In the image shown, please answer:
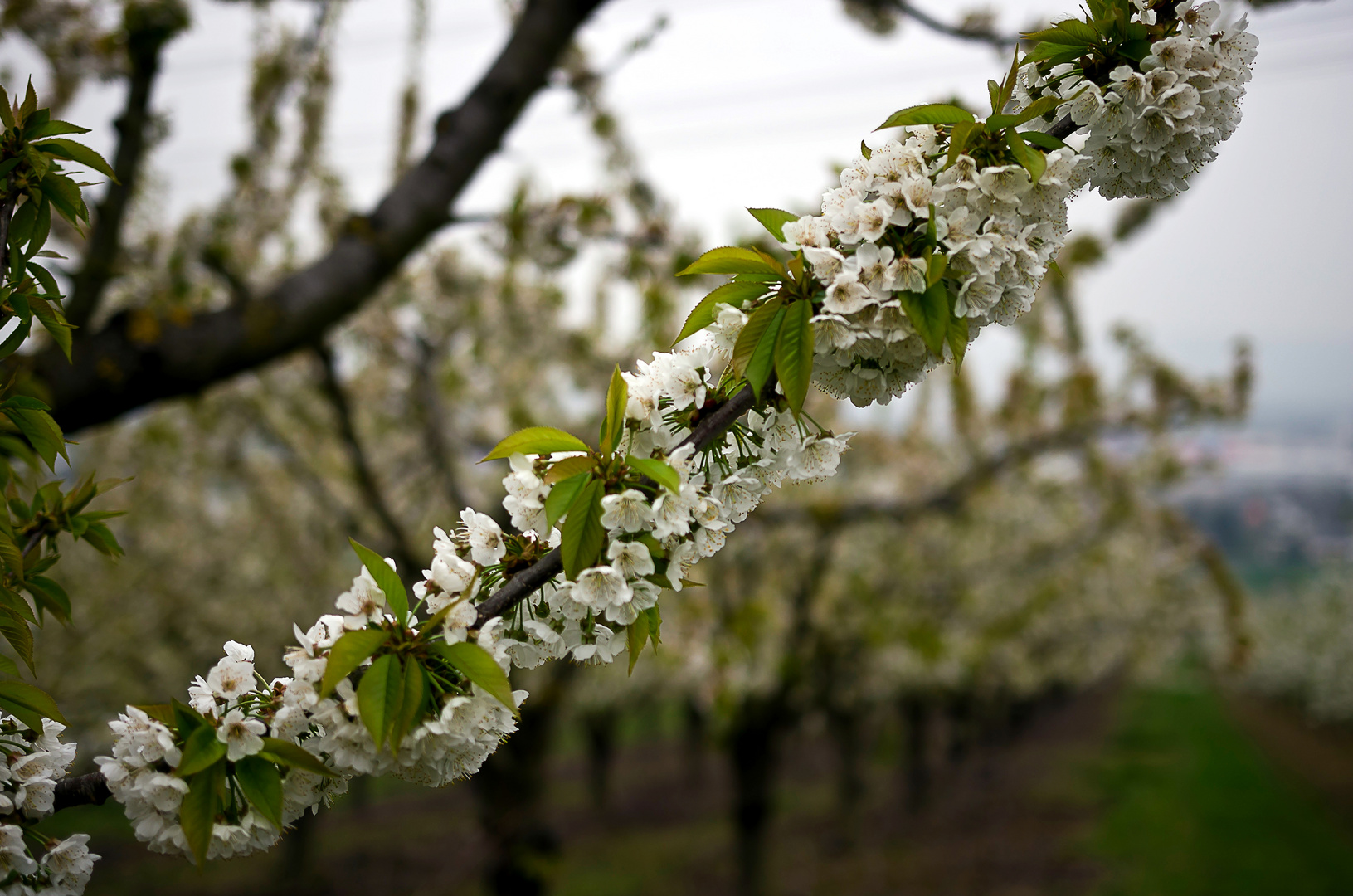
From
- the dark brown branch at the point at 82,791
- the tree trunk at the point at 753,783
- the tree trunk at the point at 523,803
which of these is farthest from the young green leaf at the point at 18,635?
the tree trunk at the point at 753,783

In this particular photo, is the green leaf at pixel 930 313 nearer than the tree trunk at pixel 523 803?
Yes

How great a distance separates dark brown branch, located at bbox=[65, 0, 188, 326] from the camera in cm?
272

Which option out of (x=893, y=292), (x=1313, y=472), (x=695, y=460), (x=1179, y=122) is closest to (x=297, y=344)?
(x=695, y=460)

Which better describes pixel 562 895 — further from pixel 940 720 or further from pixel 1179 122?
pixel 940 720

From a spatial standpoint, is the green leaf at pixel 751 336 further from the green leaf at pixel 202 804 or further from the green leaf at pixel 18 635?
the green leaf at pixel 18 635

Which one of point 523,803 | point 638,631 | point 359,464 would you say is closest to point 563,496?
point 638,631

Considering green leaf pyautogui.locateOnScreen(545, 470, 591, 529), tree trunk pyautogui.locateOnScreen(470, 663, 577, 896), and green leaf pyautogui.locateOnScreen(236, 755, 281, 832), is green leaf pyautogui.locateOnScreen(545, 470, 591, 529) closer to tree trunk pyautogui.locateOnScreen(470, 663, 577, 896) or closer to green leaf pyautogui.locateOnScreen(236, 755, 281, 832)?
green leaf pyautogui.locateOnScreen(236, 755, 281, 832)

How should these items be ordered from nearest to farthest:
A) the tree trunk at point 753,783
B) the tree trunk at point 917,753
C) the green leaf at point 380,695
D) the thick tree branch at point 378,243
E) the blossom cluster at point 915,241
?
the green leaf at point 380,695
the blossom cluster at point 915,241
the thick tree branch at point 378,243
the tree trunk at point 753,783
the tree trunk at point 917,753

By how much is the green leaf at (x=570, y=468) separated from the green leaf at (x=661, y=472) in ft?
0.31

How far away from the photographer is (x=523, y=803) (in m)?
5.61

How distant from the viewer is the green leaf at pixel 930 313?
3.62 feet

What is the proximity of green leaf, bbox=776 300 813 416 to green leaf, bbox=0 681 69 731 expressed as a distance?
1232mm

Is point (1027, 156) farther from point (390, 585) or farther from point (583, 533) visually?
point (390, 585)

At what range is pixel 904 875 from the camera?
45.5ft
